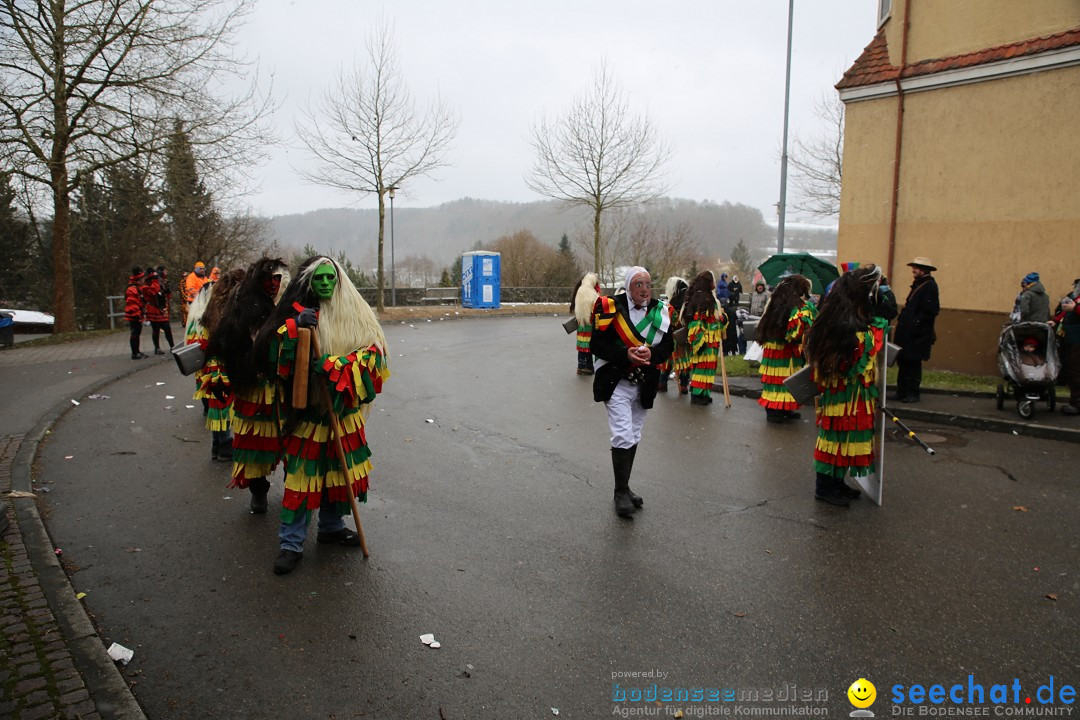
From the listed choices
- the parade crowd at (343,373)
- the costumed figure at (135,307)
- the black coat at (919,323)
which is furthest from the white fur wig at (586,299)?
the costumed figure at (135,307)

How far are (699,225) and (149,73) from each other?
197 ft

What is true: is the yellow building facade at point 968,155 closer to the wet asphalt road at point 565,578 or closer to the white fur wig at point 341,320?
the wet asphalt road at point 565,578

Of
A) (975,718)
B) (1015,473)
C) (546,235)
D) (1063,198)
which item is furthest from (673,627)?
(546,235)

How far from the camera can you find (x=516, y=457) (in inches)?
295

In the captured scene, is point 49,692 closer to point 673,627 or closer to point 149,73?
point 673,627

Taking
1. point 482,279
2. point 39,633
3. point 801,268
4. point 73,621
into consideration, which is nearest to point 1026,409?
point 801,268

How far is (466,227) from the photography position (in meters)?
137

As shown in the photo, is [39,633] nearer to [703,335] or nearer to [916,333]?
[703,335]

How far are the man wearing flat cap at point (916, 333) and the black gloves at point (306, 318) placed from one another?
8251mm

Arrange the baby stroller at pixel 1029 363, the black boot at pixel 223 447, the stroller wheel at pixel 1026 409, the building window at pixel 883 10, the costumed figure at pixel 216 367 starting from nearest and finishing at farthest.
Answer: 1. the costumed figure at pixel 216 367
2. the black boot at pixel 223 447
3. the baby stroller at pixel 1029 363
4. the stroller wheel at pixel 1026 409
5. the building window at pixel 883 10

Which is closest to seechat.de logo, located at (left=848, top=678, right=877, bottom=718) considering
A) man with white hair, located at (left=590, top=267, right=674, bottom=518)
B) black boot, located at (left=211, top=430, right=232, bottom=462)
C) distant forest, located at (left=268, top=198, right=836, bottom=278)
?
man with white hair, located at (left=590, top=267, right=674, bottom=518)

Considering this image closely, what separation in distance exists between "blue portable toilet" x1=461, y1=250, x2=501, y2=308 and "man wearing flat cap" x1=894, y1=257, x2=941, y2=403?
73.6ft

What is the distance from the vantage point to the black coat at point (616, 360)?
569 cm

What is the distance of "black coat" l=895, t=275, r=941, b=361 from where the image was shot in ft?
32.2
